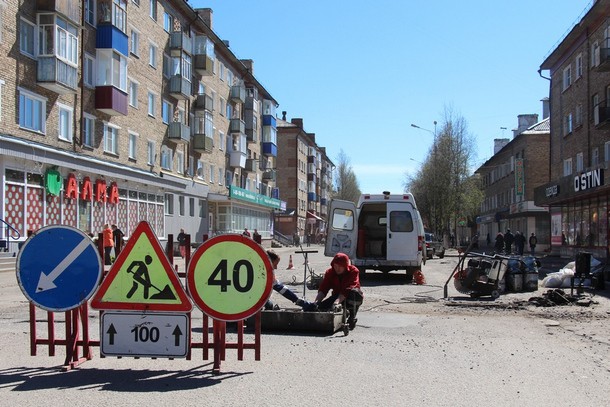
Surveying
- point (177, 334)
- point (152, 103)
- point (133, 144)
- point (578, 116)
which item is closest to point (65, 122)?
point (133, 144)

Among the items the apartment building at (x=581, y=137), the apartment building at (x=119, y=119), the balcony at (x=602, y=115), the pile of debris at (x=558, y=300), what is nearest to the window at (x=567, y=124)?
the apartment building at (x=581, y=137)

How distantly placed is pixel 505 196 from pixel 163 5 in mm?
38627

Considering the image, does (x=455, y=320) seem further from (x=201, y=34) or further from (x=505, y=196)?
(x=505, y=196)

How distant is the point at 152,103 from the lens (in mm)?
35250

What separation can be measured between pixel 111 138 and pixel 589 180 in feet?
70.4

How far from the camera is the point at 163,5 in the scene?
36.5 meters

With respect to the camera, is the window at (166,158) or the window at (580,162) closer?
the window at (580,162)

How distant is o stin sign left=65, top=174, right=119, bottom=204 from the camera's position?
2584 centimetres

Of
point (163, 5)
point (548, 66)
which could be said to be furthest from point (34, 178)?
point (548, 66)

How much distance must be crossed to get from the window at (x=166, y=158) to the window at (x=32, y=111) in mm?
12459

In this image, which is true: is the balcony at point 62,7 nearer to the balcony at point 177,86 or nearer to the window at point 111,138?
the window at point 111,138

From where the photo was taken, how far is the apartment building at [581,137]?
1125 inches

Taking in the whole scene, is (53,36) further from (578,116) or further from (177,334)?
(578,116)

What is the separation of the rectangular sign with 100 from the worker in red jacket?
327 cm
